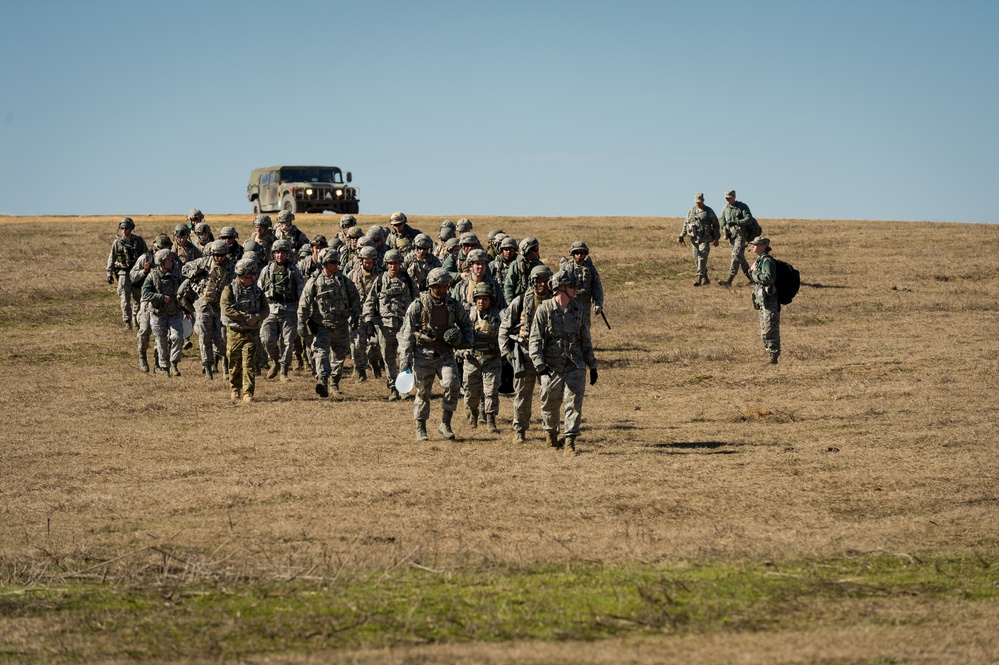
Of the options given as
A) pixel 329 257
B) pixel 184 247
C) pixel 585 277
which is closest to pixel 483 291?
pixel 329 257

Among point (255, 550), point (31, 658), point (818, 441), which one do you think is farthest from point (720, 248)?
point (31, 658)

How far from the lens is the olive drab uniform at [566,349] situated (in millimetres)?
14688

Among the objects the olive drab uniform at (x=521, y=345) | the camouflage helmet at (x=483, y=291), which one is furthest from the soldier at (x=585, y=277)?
the olive drab uniform at (x=521, y=345)

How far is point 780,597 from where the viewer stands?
897 centimetres

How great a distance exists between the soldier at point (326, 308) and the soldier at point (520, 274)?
8.33 ft

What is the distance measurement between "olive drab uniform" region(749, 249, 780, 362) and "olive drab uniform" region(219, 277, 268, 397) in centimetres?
809

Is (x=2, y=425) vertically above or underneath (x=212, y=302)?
underneath

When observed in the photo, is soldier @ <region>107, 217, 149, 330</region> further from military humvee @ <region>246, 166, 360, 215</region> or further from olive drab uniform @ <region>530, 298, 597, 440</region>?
military humvee @ <region>246, 166, 360, 215</region>

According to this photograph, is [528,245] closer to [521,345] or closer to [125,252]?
[521,345]

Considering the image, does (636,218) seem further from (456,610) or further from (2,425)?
(456,610)

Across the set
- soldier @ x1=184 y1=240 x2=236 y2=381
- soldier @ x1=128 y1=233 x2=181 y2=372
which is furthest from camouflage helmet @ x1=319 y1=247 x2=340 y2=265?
soldier @ x1=128 y1=233 x2=181 y2=372

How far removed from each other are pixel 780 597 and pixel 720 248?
3028 cm

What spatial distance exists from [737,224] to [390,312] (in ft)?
43.7

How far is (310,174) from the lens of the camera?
49.6m
